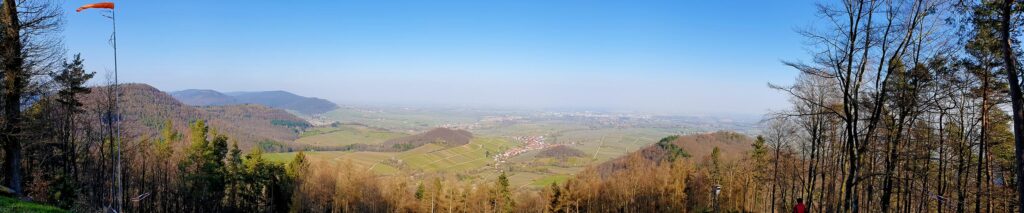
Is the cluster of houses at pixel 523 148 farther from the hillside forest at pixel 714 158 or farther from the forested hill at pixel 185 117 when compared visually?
the hillside forest at pixel 714 158

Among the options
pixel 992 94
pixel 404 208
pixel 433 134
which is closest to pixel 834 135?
pixel 992 94

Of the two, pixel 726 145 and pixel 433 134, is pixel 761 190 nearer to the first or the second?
pixel 726 145

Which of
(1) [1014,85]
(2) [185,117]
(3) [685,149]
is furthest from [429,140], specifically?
(1) [1014,85]

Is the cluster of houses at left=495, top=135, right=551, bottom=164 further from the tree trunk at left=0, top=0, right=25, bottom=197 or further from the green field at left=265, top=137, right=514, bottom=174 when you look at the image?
the tree trunk at left=0, top=0, right=25, bottom=197

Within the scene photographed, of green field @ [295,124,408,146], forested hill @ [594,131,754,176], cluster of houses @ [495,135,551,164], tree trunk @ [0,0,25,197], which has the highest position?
tree trunk @ [0,0,25,197]

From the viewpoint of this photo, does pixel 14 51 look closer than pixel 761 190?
Yes

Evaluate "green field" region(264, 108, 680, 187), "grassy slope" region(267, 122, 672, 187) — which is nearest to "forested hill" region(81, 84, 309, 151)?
"green field" region(264, 108, 680, 187)
